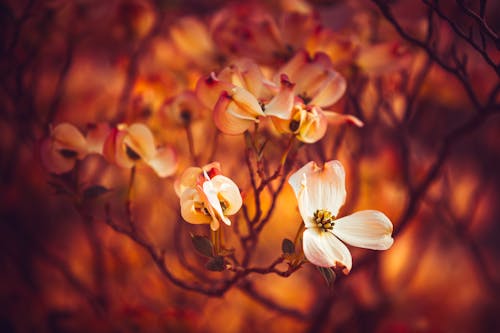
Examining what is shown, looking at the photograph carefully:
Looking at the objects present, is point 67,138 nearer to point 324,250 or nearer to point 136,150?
point 136,150

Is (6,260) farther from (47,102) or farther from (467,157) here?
(467,157)

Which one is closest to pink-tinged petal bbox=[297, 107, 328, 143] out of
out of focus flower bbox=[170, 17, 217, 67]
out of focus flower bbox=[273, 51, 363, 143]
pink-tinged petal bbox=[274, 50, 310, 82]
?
out of focus flower bbox=[273, 51, 363, 143]

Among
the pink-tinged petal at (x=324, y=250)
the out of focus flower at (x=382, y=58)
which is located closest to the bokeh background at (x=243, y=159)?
the out of focus flower at (x=382, y=58)

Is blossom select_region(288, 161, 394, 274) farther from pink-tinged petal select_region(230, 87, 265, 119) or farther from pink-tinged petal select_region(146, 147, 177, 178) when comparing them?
pink-tinged petal select_region(146, 147, 177, 178)

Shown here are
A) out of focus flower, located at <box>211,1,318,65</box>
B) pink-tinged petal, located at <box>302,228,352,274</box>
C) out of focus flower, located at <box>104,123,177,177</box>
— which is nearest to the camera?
pink-tinged petal, located at <box>302,228,352,274</box>

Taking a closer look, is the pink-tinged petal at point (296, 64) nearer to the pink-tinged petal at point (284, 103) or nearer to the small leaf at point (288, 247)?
the pink-tinged petal at point (284, 103)

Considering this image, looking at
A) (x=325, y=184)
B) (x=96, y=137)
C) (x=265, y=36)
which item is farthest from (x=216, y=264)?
(x=265, y=36)

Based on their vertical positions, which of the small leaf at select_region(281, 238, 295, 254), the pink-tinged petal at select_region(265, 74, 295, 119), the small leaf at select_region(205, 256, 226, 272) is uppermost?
the pink-tinged petal at select_region(265, 74, 295, 119)
